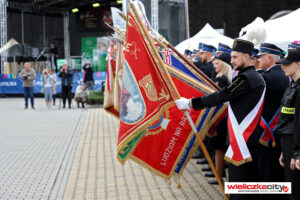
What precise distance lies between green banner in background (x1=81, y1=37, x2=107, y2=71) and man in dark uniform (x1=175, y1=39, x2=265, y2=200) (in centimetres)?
2456

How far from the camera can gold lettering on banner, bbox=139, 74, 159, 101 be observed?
5.20 m

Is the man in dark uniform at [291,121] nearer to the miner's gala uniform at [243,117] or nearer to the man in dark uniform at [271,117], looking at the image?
the miner's gala uniform at [243,117]

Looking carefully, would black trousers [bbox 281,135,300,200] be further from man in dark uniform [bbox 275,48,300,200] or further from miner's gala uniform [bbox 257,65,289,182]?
miner's gala uniform [bbox 257,65,289,182]

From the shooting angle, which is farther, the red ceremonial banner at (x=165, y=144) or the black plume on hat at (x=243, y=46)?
the red ceremonial banner at (x=165, y=144)

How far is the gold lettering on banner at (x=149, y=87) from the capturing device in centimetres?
520

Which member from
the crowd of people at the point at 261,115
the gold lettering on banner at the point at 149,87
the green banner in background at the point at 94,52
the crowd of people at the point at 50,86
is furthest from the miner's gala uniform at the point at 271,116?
the green banner in background at the point at 94,52

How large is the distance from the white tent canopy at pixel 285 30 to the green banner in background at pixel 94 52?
1907cm

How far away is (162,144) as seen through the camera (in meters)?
5.55

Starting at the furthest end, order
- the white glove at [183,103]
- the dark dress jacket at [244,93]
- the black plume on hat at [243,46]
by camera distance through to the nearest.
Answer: the white glove at [183,103] → the black plume on hat at [243,46] → the dark dress jacket at [244,93]

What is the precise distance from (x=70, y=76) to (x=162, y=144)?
15852 mm

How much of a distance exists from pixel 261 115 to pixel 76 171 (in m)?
3.96

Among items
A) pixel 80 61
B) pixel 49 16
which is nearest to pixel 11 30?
pixel 49 16

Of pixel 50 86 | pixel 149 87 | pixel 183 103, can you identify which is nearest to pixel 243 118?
pixel 183 103

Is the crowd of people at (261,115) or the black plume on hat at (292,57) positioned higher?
the black plume on hat at (292,57)
